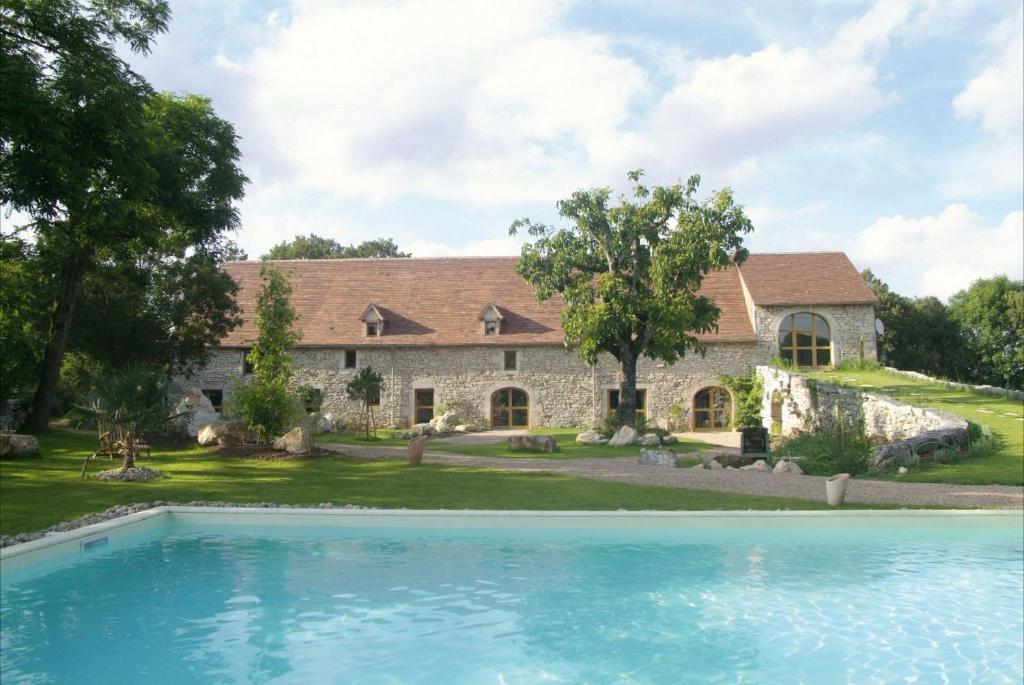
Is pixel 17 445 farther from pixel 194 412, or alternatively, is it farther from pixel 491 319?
pixel 491 319

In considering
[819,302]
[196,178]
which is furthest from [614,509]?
[819,302]

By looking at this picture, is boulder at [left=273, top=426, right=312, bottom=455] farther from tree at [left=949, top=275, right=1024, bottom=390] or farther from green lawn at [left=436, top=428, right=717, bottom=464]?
tree at [left=949, top=275, right=1024, bottom=390]

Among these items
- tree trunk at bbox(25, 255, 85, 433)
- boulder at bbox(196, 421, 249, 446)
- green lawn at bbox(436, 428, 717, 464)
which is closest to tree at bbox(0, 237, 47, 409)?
tree trunk at bbox(25, 255, 85, 433)

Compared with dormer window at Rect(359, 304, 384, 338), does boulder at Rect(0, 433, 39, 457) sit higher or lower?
lower

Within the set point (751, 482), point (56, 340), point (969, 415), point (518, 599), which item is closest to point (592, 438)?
point (751, 482)

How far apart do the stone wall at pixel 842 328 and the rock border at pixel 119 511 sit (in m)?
22.0

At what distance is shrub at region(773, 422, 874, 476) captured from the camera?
14.6m

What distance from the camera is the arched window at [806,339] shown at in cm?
2916

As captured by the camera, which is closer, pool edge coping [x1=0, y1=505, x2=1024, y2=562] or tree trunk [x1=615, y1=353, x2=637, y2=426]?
pool edge coping [x1=0, y1=505, x2=1024, y2=562]

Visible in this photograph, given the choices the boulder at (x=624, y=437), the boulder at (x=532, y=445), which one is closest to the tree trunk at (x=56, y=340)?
the boulder at (x=532, y=445)

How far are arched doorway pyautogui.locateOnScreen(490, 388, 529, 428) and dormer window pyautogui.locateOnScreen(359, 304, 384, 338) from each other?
5.17 meters

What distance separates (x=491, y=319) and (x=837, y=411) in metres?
13.8

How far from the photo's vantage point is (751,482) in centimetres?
1322

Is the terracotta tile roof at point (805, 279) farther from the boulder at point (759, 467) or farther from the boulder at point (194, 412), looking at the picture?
the boulder at point (194, 412)
